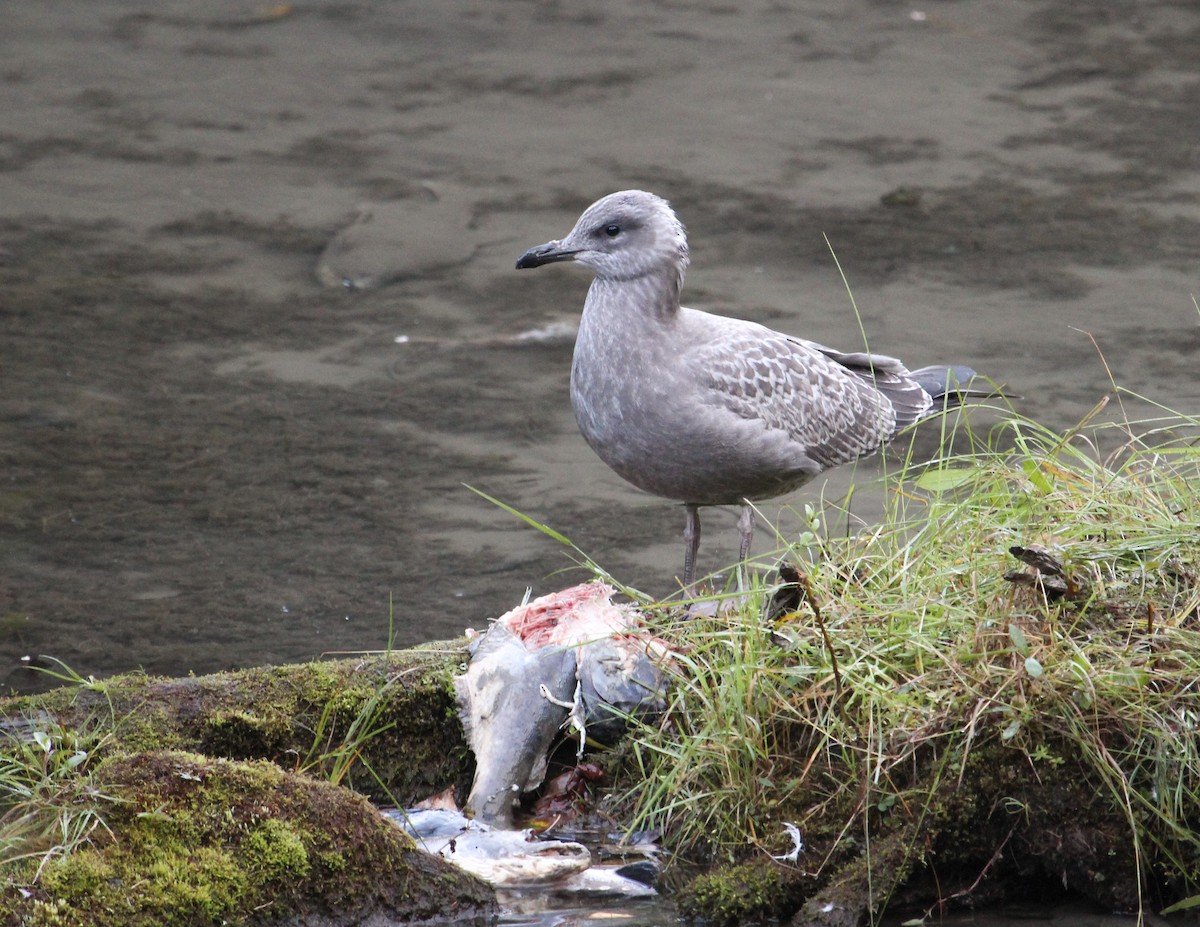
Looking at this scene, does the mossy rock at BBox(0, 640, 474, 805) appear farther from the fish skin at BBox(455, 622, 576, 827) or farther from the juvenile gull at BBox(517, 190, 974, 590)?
the juvenile gull at BBox(517, 190, 974, 590)

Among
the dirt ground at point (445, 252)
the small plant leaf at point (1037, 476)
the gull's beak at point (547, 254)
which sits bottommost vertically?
the dirt ground at point (445, 252)

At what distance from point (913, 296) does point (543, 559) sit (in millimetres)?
3551

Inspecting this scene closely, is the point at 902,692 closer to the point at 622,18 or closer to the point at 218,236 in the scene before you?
the point at 218,236

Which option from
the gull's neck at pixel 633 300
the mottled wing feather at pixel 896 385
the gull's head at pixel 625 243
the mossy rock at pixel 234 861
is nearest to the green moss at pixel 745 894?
the mossy rock at pixel 234 861

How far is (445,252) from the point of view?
995cm

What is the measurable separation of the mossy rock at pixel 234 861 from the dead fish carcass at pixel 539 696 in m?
0.47

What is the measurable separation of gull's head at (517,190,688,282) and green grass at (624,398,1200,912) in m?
1.38

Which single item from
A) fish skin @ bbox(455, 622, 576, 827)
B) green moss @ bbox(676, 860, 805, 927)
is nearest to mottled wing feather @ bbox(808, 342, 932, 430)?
fish skin @ bbox(455, 622, 576, 827)

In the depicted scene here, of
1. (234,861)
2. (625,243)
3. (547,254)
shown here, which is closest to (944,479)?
(625,243)

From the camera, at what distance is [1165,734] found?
3.70 meters

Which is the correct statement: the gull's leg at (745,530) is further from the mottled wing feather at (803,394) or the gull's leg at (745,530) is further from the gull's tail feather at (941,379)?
the gull's tail feather at (941,379)

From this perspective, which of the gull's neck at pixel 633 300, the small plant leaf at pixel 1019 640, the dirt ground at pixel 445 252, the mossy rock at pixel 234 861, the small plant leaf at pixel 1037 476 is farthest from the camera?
the dirt ground at pixel 445 252

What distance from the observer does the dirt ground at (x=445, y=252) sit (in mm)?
6500

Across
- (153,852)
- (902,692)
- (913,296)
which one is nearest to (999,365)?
(913,296)
